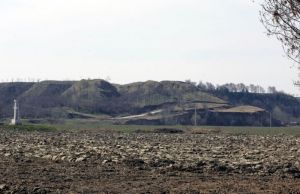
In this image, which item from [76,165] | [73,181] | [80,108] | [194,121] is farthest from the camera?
[80,108]

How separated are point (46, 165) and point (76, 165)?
106cm

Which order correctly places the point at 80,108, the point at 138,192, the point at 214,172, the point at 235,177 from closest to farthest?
1. the point at 138,192
2. the point at 235,177
3. the point at 214,172
4. the point at 80,108

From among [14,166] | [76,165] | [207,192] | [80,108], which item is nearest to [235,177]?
[207,192]

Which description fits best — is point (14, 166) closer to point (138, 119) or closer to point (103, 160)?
point (103, 160)

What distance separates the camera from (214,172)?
65.6 ft

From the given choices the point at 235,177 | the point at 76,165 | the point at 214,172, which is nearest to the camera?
the point at 235,177

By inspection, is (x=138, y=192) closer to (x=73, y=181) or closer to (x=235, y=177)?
(x=73, y=181)

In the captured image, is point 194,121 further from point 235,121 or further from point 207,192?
point 207,192

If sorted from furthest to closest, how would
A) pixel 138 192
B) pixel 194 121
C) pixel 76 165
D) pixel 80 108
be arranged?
pixel 80 108 → pixel 194 121 → pixel 76 165 → pixel 138 192

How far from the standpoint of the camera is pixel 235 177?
18.5 m

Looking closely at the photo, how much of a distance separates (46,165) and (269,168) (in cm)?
751

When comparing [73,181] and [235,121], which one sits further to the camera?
[235,121]

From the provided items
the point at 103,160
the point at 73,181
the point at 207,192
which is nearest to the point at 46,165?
the point at 103,160

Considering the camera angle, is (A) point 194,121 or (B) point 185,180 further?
(A) point 194,121
